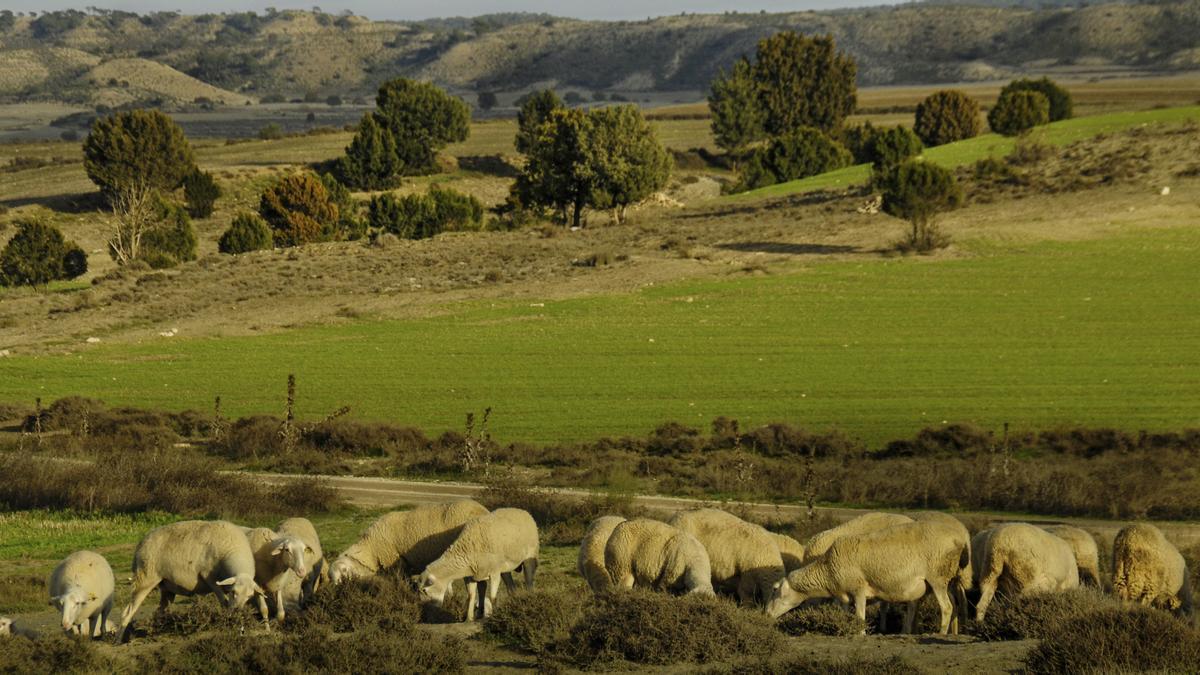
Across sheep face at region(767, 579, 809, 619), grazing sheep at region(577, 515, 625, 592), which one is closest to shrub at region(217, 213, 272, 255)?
grazing sheep at region(577, 515, 625, 592)

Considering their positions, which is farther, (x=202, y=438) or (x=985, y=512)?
(x=202, y=438)

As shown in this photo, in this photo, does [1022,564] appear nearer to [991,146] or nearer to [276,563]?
[276,563]

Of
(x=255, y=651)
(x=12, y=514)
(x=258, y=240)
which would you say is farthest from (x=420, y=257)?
(x=255, y=651)

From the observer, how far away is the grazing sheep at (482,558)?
67.8 ft

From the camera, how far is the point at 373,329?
57.7 m

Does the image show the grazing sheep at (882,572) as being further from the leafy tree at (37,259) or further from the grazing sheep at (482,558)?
the leafy tree at (37,259)

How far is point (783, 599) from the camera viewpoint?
19297 millimetres

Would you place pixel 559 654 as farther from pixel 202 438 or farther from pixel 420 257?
pixel 420 257

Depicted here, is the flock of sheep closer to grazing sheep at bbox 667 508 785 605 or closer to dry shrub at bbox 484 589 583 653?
grazing sheep at bbox 667 508 785 605

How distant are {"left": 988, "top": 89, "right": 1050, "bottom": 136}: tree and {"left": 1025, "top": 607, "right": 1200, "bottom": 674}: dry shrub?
91809 millimetres

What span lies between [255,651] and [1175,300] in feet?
155

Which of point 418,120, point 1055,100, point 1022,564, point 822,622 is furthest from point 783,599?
point 418,120

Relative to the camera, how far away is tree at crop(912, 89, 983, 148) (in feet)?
388

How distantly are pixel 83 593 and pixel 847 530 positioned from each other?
10.6 meters
